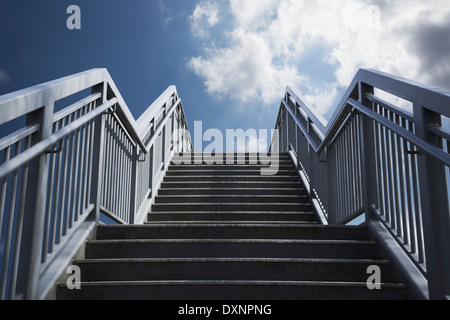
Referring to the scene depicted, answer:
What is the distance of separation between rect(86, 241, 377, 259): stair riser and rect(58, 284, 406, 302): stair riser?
0.41 meters

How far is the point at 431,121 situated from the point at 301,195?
2.90m

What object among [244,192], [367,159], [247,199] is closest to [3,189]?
[367,159]

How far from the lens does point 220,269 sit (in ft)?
7.53

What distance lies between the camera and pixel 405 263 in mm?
2236

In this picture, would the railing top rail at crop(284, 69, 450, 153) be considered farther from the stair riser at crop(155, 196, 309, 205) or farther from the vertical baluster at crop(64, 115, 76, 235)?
the vertical baluster at crop(64, 115, 76, 235)

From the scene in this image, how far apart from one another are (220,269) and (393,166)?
120 centimetres

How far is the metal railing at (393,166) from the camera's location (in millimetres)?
1903

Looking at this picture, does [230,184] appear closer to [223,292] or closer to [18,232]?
[223,292]

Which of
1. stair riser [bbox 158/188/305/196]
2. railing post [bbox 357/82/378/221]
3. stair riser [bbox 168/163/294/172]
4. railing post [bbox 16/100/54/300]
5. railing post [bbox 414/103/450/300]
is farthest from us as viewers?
stair riser [bbox 168/163/294/172]

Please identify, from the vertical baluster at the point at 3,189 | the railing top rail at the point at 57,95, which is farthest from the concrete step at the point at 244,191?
the vertical baluster at the point at 3,189

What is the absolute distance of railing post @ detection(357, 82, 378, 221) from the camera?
278cm

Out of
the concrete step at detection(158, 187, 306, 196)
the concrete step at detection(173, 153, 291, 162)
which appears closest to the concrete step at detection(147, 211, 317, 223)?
the concrete step at detection(158, 187, 306, 196)

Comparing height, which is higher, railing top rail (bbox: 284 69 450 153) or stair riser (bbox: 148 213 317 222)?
railing top rail (bbox: 284 69 450 153)
